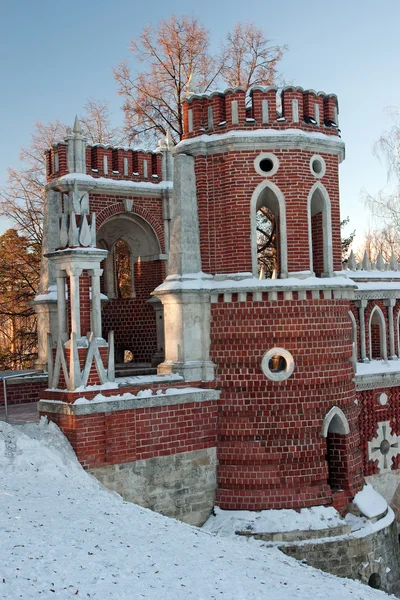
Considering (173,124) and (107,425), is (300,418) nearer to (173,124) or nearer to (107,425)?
(107,425)

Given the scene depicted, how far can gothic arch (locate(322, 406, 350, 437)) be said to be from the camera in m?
13.0

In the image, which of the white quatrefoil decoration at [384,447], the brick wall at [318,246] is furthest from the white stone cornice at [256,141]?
the white quatrefoil decoration at [384,447]

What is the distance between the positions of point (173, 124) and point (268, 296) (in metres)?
12.7

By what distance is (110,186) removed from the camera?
52.9ft

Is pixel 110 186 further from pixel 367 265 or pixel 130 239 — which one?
pixel 367 265

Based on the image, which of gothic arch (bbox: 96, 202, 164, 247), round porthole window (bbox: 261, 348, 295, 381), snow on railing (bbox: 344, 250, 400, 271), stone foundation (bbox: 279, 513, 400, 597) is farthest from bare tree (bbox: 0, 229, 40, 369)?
stone foundation (bbox: 279, 513, 400, 597)

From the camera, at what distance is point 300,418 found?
1281 cm

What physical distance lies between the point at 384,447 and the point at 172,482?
5.17m

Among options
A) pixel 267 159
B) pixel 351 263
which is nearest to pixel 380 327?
pixel 351 263

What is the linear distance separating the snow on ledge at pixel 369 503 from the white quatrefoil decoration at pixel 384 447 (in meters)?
1.29

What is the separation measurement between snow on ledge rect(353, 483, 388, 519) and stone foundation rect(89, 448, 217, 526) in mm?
2534

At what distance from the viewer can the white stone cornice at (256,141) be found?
13.1 metres

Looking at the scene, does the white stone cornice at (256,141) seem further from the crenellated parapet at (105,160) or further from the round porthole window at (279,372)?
the round porthole window at (279,372)

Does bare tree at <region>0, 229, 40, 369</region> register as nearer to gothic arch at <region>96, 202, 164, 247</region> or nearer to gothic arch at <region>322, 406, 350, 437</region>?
gothic arch at <region>96, 202, 164, 247</region>
